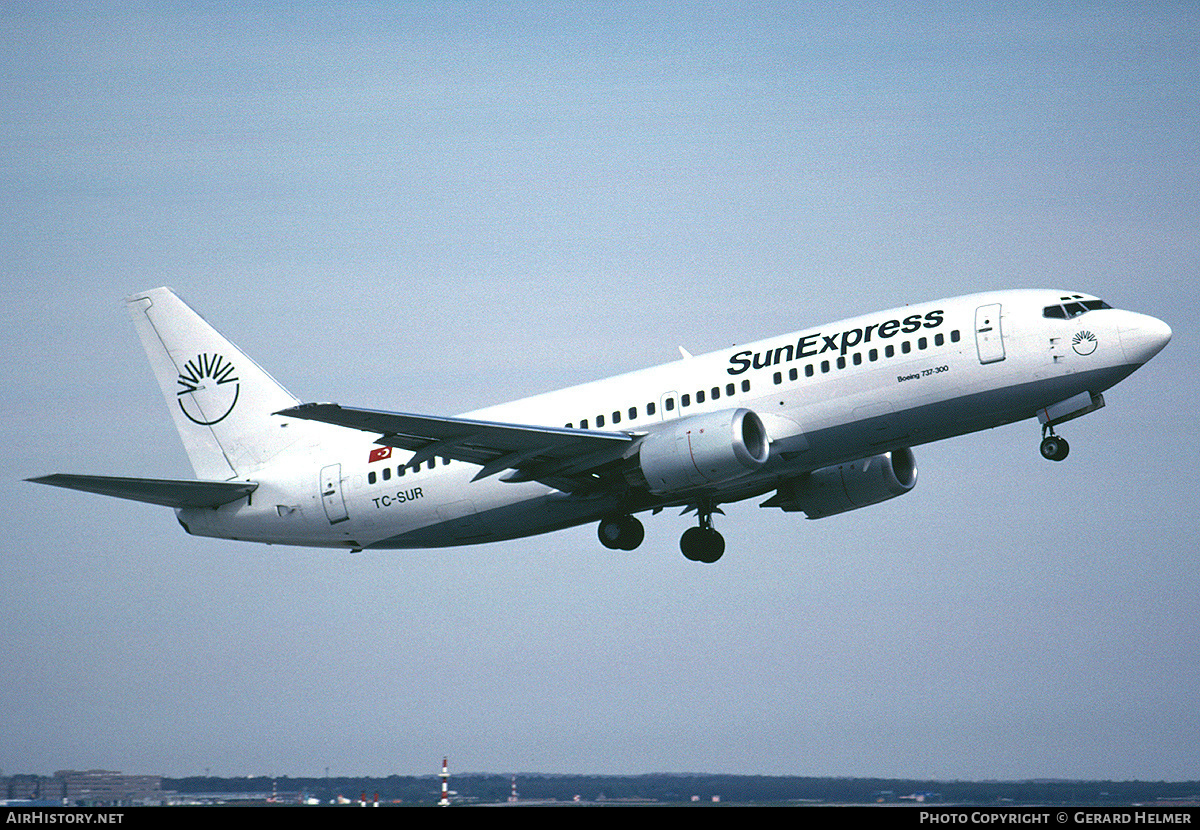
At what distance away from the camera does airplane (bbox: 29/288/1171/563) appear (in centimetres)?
3164

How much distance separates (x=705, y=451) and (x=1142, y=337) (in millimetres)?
10435

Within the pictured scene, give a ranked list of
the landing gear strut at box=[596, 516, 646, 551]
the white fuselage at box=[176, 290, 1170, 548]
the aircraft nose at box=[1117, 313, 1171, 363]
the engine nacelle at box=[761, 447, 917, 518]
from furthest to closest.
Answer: the engine nacelle at box=[761, 447, 917, 518] < the landing gear strut at box=[596, 516, 646, 551] < the white fuselage at box=[176, 290, 1170, 548] < the aircraft nose at box=[1117, 313, 1171, 363]

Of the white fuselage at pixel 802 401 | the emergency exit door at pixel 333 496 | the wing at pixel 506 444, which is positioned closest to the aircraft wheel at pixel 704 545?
the white fuselage at pixel 802 401

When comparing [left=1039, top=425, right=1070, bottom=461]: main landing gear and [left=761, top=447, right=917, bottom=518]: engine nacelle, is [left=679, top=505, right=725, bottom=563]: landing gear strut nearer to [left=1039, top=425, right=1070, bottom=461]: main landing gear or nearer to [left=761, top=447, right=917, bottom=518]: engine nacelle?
[left=761, top=447, right=917, bottom=518]: engine nacelle

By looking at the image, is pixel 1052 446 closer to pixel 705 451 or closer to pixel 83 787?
pixel 705 451

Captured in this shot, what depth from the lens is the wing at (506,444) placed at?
3178 cm

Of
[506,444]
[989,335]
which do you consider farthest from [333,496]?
[989,335]

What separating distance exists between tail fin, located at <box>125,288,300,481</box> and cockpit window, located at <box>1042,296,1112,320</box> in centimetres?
2193

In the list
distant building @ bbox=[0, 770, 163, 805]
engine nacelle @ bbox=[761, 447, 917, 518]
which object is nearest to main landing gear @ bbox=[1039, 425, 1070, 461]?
engine nacelle @ bbox=[761, 447, 917, 518]

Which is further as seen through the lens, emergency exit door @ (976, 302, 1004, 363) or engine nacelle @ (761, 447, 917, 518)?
engine nacelle @ (761, 447, 917, 518)

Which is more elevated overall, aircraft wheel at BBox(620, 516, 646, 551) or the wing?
the wing

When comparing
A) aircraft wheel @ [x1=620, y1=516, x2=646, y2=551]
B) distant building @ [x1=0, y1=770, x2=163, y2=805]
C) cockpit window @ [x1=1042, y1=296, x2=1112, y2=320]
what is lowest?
distant building @ [x1=0, y1=770, x2=163, y2=805]

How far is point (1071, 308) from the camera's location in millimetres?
31812

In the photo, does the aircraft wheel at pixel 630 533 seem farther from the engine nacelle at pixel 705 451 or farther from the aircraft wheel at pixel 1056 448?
the aircraft wheel at pixel 1056 448
